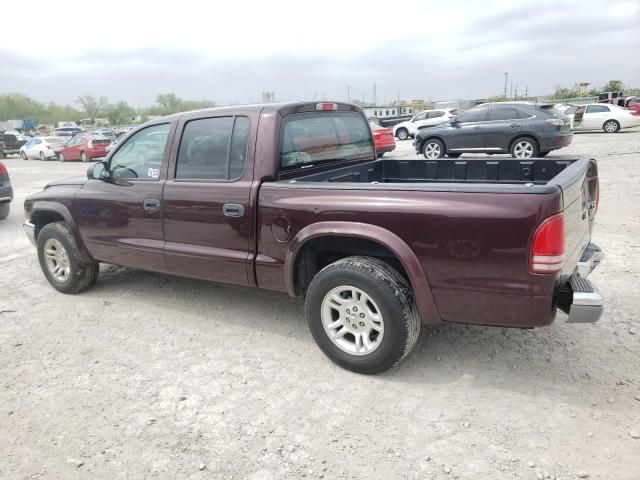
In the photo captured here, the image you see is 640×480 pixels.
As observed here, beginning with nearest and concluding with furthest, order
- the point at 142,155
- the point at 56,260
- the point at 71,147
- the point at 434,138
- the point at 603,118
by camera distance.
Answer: the point at 142,155
the point at 56,260
the point at 434,138
the point at 603,118
the point at 71,147

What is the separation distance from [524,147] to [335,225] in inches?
450

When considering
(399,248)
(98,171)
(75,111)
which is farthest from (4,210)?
(75,111)

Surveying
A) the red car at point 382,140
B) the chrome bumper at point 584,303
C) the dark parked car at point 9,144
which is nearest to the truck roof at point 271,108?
the chrome bumper at point 584,303

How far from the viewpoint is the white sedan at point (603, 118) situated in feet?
71.2

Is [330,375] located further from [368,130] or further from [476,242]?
[368,130]

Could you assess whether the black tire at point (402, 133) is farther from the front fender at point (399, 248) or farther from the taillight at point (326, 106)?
the front fender at point (399, 248)

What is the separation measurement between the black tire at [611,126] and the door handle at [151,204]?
914 inches

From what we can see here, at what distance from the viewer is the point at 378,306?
310 centimetres

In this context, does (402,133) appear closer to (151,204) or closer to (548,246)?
(151,204)

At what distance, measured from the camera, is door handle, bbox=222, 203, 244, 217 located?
11.9ft

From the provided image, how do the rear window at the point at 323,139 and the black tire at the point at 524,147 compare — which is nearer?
the rear window at the point at 323,139

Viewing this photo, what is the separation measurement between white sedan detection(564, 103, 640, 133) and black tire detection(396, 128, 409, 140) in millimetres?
7239

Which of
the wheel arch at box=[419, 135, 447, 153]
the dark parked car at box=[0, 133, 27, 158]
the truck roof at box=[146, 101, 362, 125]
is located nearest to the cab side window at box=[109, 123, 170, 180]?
the truck roof at box=[146, 101, 362, 125]

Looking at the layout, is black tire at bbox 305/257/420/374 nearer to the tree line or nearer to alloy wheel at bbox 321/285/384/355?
alloy wheel at bbox 321/285/384/355
